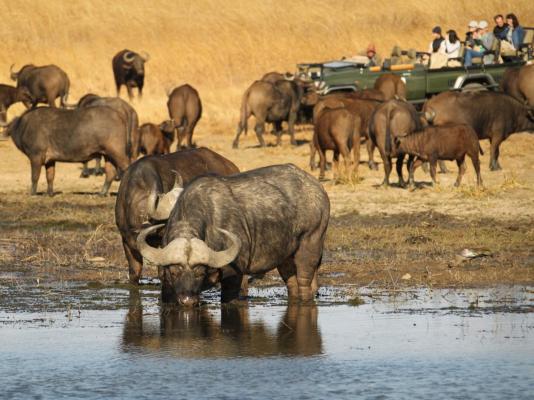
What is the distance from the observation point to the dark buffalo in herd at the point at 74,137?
21.2 m

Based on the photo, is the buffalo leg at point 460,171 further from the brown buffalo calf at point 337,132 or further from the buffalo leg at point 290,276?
the buffalo leg at point 290,276

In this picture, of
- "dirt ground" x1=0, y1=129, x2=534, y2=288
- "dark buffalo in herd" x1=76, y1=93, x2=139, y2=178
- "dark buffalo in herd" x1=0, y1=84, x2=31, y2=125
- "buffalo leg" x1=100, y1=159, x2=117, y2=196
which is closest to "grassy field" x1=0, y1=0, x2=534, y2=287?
"dirt ground" x1=0, y1=129, x2=534, y2=288

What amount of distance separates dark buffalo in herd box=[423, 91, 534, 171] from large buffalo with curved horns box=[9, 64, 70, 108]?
455 inches

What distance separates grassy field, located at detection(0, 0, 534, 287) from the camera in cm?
1414

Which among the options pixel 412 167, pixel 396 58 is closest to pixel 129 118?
pixel 412 167

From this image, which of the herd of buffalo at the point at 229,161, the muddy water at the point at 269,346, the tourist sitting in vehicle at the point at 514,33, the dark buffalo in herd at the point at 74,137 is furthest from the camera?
the tourist sitting in vehicle at the point at 514,33

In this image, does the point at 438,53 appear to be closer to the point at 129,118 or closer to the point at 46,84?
the point at 46,84

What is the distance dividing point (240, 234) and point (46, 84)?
24135 millimetres

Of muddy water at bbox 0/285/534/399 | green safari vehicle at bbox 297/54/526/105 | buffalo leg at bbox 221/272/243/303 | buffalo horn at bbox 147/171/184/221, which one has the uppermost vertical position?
green safari vehicle at bbox 297/54/526/105

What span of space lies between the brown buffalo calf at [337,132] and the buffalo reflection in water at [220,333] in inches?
474

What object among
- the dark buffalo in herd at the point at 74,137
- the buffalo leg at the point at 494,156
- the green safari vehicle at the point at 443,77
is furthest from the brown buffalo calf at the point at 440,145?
the green safari vehicle at the point at 443,77

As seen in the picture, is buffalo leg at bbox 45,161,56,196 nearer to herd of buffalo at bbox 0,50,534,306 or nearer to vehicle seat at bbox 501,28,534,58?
herd of buffalo at bbox 0,50,534,306

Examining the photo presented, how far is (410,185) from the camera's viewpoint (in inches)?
853

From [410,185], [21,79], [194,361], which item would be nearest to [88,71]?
[21,79]
